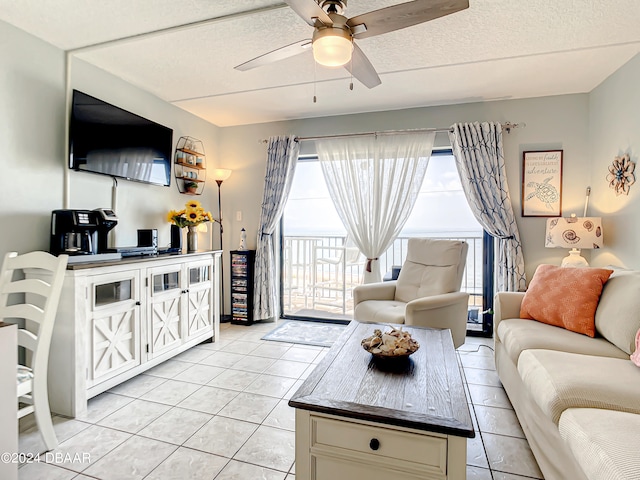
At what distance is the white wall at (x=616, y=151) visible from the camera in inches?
99.8

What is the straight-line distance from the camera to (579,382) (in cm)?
136

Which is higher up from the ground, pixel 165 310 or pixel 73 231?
pixel 73 231

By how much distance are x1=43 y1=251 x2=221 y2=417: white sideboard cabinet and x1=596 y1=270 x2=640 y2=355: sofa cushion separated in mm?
2943

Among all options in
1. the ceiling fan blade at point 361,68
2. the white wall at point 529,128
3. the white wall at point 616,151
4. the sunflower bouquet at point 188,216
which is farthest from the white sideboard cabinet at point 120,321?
the white wall at point 616,151

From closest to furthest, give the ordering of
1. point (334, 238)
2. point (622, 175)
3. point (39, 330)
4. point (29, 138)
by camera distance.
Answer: point (39, 330) → point (29, 138) → point (622, 175) → point (334, 238)

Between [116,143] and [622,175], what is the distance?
4005mm

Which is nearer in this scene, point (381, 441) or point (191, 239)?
point (381, 441)

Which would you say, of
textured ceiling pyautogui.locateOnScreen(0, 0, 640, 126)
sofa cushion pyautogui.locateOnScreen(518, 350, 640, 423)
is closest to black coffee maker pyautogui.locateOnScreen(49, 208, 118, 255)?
textured ceiling pyautogui.locateOnScreen(0, 0, 640, 126)

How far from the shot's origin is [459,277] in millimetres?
2912

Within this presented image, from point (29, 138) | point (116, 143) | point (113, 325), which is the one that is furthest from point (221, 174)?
point (113, 325)

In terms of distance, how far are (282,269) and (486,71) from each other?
2.92m

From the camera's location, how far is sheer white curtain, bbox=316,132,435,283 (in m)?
3.62

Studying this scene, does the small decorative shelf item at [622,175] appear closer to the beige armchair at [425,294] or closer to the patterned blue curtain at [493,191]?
the patterned blue curtain at [493,191]

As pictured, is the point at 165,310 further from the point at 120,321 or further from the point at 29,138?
the point at 29,138
